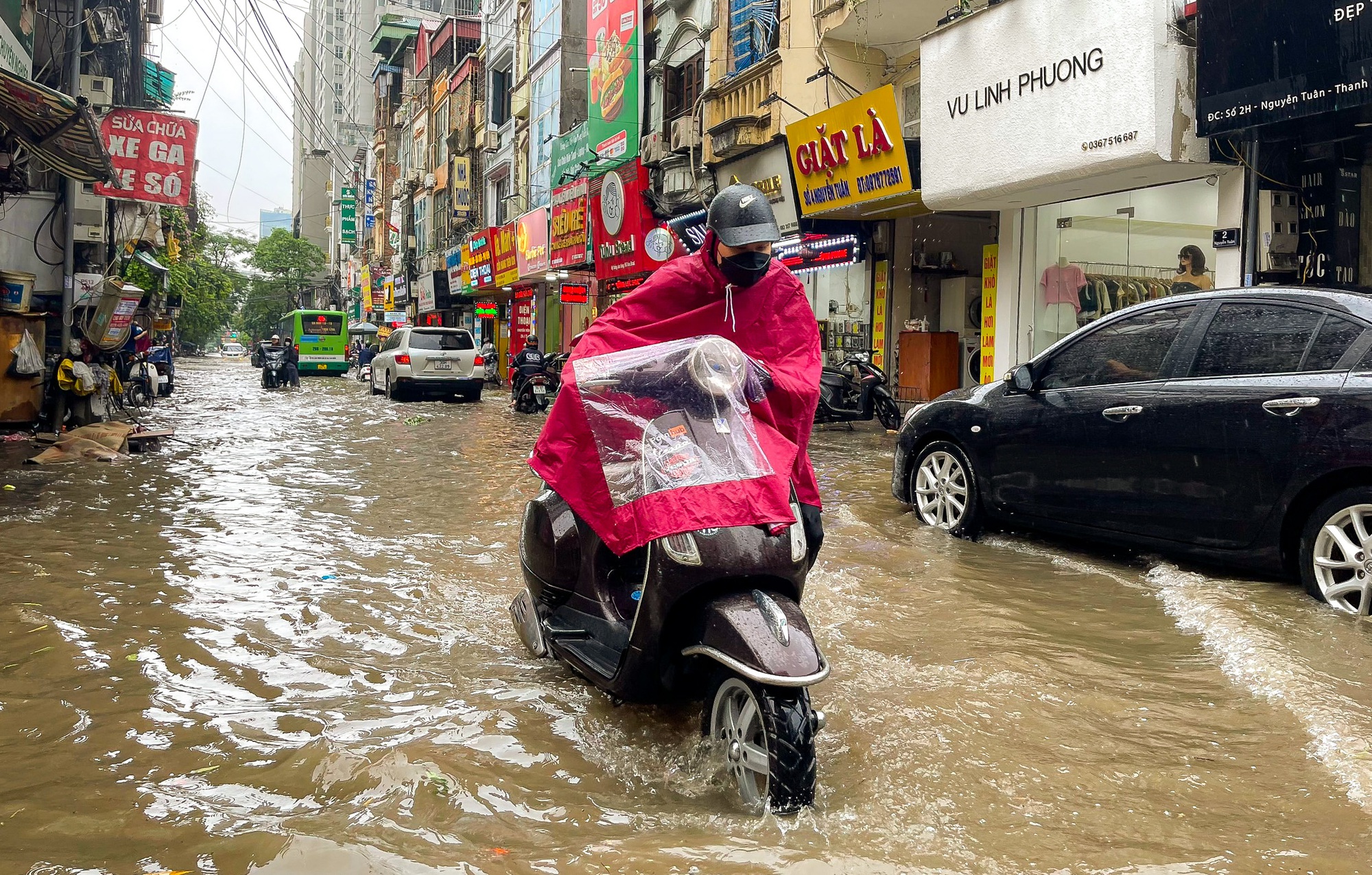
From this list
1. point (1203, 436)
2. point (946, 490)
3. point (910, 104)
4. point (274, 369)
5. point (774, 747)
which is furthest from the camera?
point (274, 369)

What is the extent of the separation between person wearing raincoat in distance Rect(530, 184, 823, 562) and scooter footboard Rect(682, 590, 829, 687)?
51cm

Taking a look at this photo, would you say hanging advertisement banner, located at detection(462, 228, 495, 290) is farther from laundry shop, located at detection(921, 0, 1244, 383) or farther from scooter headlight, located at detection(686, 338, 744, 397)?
scooter headlight, located at detection(686, 338, 744, 397)

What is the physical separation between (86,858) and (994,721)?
2679 millimetres

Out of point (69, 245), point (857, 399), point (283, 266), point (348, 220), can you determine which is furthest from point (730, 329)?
point (283, 266)

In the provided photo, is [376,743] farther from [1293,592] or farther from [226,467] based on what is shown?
[226,467]

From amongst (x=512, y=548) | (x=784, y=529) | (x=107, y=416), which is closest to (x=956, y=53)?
(x=512, y=548)

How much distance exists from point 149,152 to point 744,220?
597 inches

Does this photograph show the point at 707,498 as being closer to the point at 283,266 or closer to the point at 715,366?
the point at 715,366

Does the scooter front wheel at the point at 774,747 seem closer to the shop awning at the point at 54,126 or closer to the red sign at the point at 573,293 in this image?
the shop awning at the point at 54,126

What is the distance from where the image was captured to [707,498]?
3062mm

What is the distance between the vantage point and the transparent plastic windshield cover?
10.2 feet

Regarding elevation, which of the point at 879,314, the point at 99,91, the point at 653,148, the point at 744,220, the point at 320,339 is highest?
the point at 653,148

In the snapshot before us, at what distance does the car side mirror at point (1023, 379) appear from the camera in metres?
6.36

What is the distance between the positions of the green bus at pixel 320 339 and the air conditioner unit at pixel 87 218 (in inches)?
1005
